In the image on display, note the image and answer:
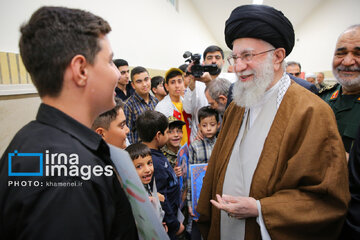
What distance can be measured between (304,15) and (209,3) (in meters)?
5.86

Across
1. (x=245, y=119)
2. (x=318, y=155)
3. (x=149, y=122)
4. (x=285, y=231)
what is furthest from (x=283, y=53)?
(x=149, y=122)

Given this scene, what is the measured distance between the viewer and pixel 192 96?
2.75 metres

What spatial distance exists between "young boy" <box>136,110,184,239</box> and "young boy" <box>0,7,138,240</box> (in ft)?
3.21

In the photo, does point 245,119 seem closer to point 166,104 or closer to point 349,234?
point 349,234

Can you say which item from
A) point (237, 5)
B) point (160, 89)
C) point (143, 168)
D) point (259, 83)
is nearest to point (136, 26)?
point (160, 89)

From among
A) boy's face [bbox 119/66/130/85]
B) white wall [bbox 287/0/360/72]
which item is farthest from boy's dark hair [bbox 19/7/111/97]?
white wall [bbox 287/0/360/72]

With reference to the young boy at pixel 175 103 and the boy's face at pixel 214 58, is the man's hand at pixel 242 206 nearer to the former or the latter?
the young boy at pixel 175 103

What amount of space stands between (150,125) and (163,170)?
0.47 metres

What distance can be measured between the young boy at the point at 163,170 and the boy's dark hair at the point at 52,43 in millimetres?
1277

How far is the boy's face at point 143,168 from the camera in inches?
67.4

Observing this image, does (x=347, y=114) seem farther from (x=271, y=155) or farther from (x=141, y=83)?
(x=141, y=83)

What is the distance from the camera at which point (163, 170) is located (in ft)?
6.06

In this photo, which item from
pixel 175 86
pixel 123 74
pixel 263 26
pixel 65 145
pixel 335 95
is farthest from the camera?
pixel 123 74

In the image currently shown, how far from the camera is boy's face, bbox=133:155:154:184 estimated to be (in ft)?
5.62
